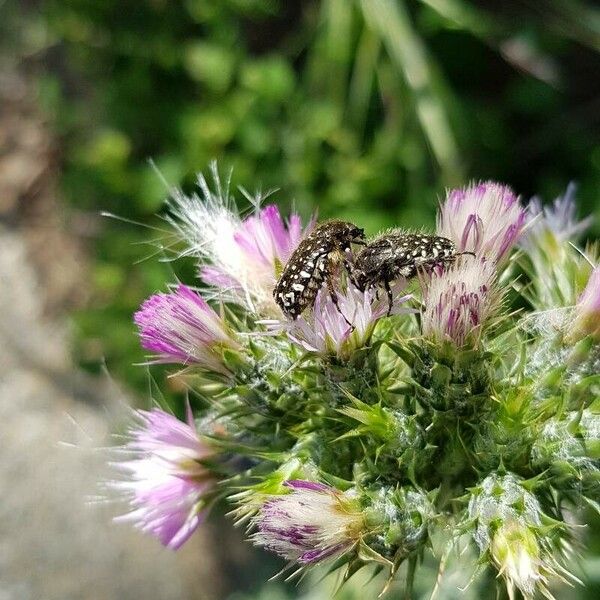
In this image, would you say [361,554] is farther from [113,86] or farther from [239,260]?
[113,86]

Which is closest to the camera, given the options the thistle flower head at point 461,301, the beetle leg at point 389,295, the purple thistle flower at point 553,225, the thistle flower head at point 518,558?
the thistle flower head at point 518,558

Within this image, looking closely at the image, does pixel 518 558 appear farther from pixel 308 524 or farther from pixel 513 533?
pixel 308 524

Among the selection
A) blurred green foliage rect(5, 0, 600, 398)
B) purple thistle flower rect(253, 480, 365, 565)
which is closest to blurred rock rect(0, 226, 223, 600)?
blurred green foliage rect(5, 0, 600, 398)

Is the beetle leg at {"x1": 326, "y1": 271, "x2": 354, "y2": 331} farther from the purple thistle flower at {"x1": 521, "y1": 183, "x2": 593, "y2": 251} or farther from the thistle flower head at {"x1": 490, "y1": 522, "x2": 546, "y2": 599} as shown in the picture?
the purple thistle flower at {"x1": 521, "y1": 183, "x2": 593, "y2": 251}

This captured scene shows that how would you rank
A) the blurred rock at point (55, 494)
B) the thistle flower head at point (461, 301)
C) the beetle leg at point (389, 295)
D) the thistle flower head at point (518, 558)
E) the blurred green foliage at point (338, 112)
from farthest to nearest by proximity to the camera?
1. the blurred rock at point (55, 494)
2. the blurred green foliage at point (338, 112)
3. the beetle leg at point (389, 295)
4. the thistle flower head at point (461, 301)
5. the thistle flower head at point (518, 558)

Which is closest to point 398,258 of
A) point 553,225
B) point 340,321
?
point 340,321

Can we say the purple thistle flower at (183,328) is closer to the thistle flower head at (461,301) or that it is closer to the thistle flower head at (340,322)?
the thistle flower head at (340,322)

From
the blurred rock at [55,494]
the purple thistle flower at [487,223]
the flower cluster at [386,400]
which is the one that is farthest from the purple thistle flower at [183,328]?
the blurred rock at [55,494]
